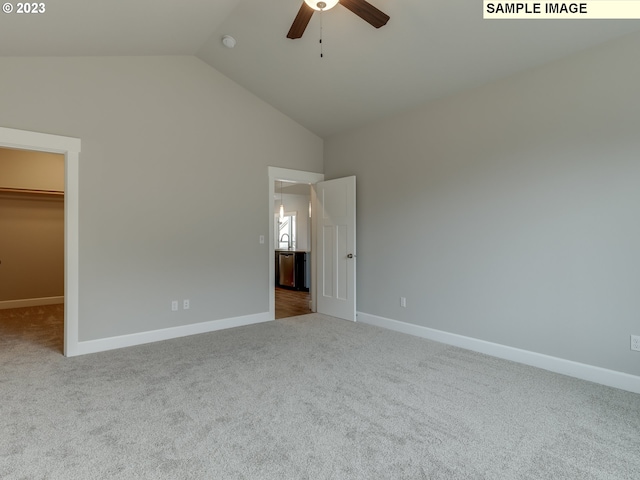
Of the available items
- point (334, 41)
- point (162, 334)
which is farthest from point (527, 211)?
point (162, 334)

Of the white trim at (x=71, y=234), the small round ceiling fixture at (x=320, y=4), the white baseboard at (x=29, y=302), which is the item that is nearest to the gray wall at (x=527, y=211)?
the small round ceiling fixture at (x=320, y=4)

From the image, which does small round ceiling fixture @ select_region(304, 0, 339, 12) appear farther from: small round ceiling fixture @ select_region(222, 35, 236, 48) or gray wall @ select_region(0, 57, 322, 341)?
gray wall @ select_region(0, 57, 322, 341)

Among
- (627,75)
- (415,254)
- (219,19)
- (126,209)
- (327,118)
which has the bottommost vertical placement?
(415,254)

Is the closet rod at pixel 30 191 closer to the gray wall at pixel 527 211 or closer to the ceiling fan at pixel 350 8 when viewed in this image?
the gray wall at pixel 527 211

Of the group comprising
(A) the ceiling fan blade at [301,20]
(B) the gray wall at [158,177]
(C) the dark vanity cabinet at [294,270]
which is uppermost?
(A) the ceiling fan blade at [301,20]

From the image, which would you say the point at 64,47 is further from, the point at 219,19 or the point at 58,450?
the point at 58,450

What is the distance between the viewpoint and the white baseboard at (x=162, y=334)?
353 cm

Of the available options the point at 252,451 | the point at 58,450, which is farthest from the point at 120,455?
the point at 252,451

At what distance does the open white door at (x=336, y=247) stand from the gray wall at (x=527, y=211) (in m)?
0.47

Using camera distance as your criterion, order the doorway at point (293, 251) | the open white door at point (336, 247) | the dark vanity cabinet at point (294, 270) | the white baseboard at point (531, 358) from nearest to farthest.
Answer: the white baseboard at point (531, 358), the open white door at point (336, 247), the doorway at point (293, 251), the dark vanity cabinet at point (294, 270)

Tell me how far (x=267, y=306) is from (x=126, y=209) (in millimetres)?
2146

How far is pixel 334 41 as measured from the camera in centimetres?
340

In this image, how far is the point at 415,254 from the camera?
4102 millimetres

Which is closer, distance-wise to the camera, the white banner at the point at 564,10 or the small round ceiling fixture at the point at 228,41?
the white banner at the point at 564,10
